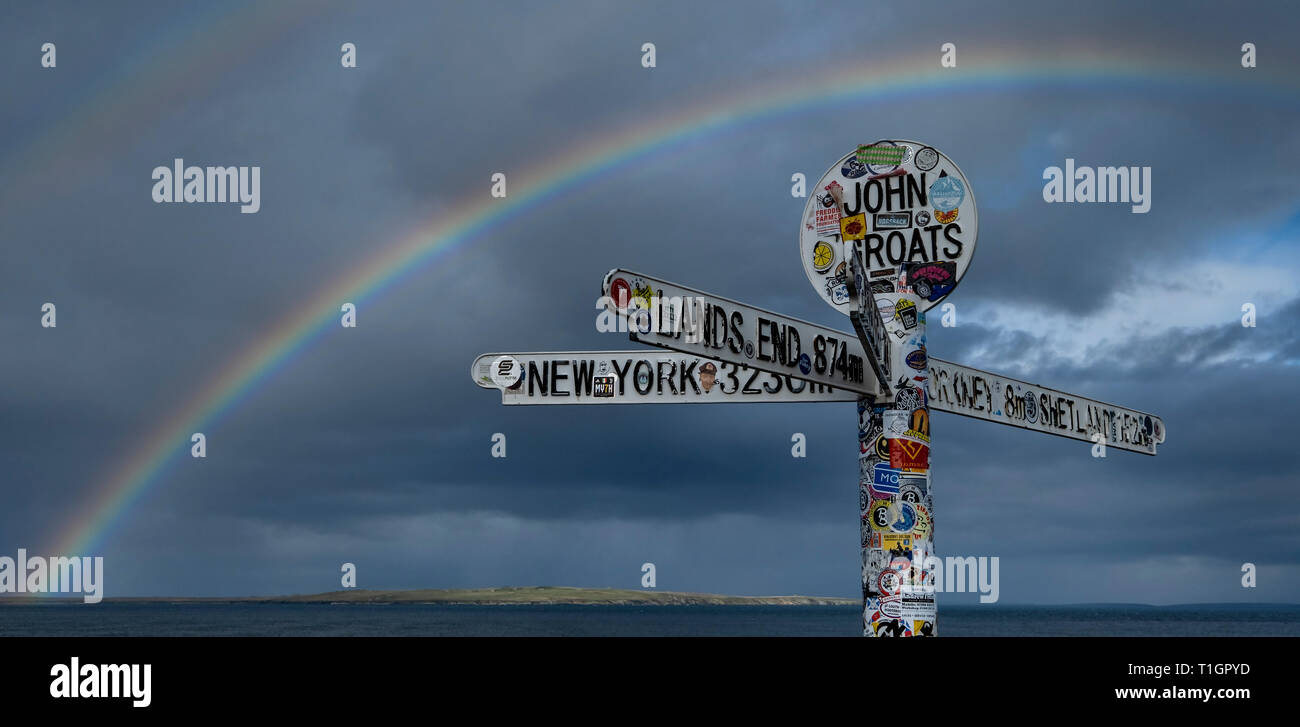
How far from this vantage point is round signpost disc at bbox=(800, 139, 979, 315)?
14.0 metres

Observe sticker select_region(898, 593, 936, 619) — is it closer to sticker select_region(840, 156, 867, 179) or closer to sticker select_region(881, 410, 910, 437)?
sticker select_region(881, 410, 910, 437)

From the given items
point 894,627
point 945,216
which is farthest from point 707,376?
point 894,627

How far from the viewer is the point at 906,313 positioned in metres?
13.9

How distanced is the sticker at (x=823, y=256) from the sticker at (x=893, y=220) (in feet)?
2.28

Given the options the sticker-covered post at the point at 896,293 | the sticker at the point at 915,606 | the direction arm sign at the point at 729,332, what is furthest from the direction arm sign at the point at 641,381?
the sticker at the point at 915,606

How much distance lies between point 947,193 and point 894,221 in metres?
0.70

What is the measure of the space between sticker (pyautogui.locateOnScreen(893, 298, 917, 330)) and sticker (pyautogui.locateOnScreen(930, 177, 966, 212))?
1.24 m

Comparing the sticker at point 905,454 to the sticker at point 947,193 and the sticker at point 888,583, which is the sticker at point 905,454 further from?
the sticker at point 947,193

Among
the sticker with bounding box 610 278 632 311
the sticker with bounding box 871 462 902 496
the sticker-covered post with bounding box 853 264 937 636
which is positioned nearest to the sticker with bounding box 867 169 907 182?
the sticker-covered post with bounding box 853 264 937 636

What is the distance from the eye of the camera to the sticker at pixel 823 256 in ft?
46.3

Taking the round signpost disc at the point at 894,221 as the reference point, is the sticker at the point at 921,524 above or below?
below
